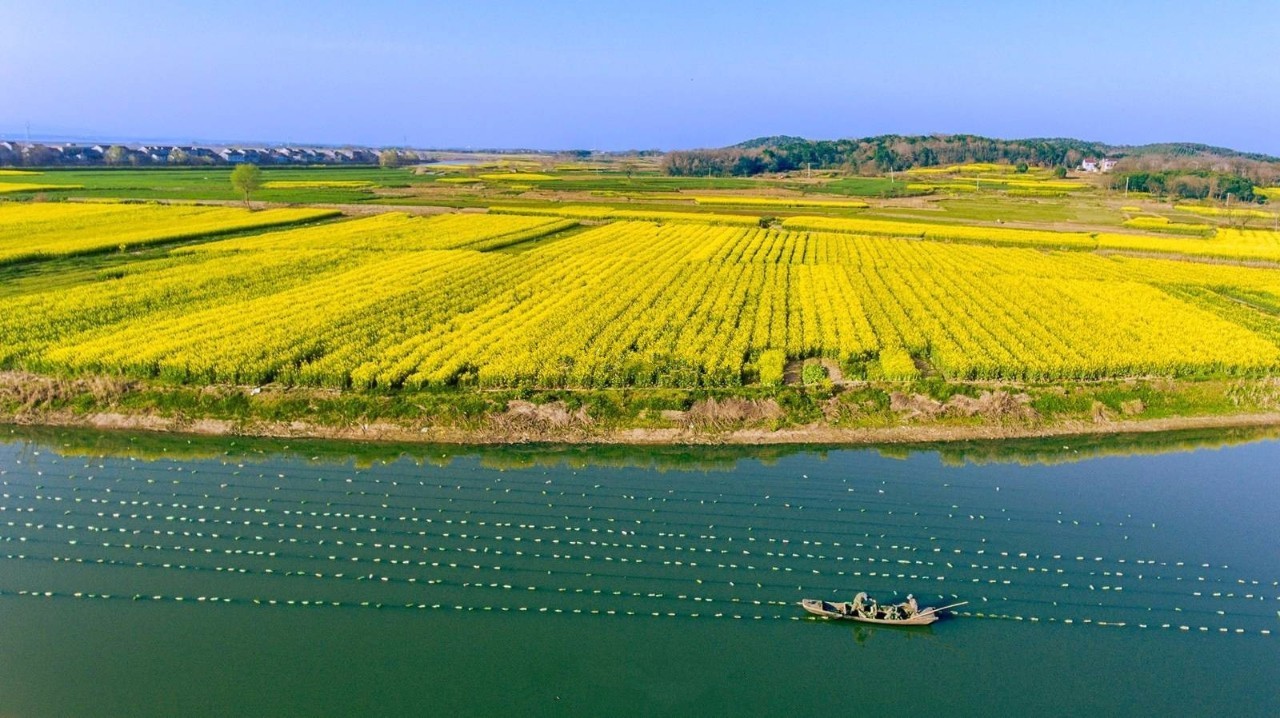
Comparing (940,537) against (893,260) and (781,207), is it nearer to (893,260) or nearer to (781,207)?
(893,260)

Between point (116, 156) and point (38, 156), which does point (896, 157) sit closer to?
point (116, 156)

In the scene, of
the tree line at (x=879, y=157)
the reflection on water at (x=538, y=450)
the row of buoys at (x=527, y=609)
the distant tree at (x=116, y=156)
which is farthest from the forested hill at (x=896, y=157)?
the row of buoys at (x=527, y=609)

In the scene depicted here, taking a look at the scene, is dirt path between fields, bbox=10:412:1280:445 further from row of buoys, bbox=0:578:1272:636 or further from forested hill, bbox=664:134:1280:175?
forested hill, bbox=664:134:1280:175

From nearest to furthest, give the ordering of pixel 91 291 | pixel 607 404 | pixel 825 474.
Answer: pixel 825 474 → pixel 607 404 → pixel 91 291

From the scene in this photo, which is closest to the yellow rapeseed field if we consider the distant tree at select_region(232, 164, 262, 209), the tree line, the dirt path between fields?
the dirt path between fields

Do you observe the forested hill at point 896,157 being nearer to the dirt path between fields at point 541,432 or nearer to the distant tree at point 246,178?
the distant tree at point 246,178

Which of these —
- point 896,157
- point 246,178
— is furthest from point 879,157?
point 246,178

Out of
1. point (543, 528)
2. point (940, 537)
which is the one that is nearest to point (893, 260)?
point (940, 537)

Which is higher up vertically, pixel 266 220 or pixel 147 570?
pixel 266 220
